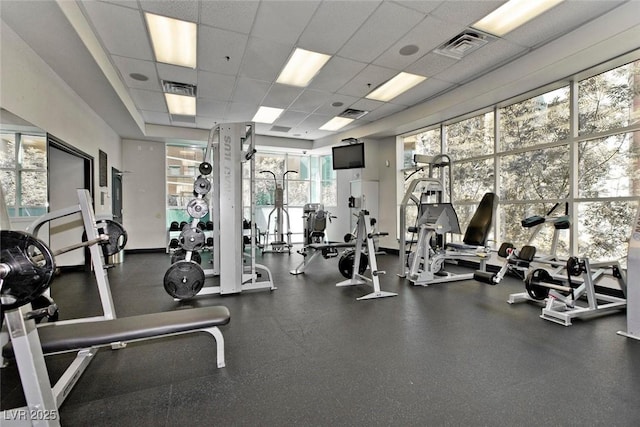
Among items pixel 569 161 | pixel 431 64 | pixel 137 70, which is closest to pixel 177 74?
pixel 137 70

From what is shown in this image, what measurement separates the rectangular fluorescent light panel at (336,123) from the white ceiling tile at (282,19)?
3.61m

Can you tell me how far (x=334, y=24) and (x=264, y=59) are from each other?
1277 mm

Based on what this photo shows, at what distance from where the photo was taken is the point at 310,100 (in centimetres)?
604

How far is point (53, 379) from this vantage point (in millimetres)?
2016

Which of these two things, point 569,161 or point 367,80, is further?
point 367,80

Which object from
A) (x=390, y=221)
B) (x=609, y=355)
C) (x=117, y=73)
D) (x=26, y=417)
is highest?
(x=117, y=73)

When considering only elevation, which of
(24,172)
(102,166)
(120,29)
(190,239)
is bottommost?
(190,239)

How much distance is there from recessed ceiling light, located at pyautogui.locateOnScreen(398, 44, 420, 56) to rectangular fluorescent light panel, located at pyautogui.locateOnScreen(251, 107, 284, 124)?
319cm

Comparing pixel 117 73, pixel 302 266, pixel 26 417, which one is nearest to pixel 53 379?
pixel 26 417

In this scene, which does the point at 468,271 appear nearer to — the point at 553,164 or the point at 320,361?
the point at 553,164

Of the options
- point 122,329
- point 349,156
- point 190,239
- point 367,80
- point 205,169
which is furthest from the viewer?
point 349,156

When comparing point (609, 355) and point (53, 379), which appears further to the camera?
point (609, 355)

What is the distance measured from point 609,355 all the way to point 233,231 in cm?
394

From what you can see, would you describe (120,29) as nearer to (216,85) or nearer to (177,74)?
(177,74)
